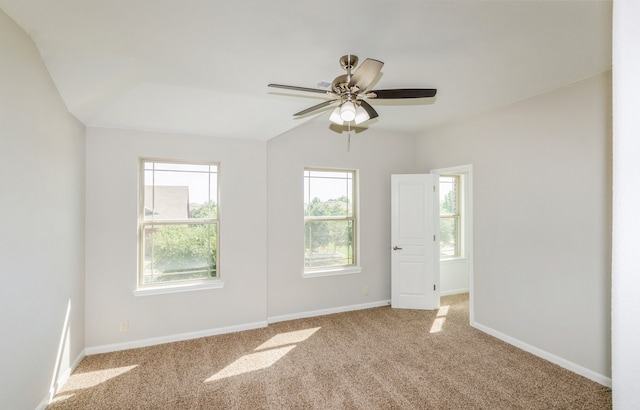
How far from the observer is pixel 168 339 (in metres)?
3.58

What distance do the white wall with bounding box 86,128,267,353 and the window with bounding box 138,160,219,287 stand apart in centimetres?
15

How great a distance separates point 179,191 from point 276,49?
232 cm

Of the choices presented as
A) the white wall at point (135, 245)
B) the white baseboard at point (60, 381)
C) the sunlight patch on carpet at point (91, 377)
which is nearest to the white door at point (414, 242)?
the white wall at point (135, 245)

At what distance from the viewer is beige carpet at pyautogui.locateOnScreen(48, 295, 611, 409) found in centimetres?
249

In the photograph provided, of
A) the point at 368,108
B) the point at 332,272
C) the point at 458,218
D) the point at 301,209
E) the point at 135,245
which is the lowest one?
the point at 332,272

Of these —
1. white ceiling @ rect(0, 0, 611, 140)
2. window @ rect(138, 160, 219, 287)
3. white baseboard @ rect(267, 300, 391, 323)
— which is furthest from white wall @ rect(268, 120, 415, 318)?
white ceiling @ rect(0, 0, 611, 140)

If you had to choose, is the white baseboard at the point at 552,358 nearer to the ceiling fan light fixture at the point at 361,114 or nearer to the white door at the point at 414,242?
the white door at the point at 414,242

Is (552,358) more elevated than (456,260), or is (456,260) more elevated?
(456,260)

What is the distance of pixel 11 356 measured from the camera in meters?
1.92

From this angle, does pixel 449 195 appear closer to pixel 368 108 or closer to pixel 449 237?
pixel 449 237

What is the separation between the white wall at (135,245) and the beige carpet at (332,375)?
0.78 feet

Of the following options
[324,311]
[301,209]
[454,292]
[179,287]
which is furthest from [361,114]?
[454,292]

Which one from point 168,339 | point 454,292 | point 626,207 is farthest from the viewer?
point 454,292

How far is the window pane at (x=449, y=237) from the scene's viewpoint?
554 cm
